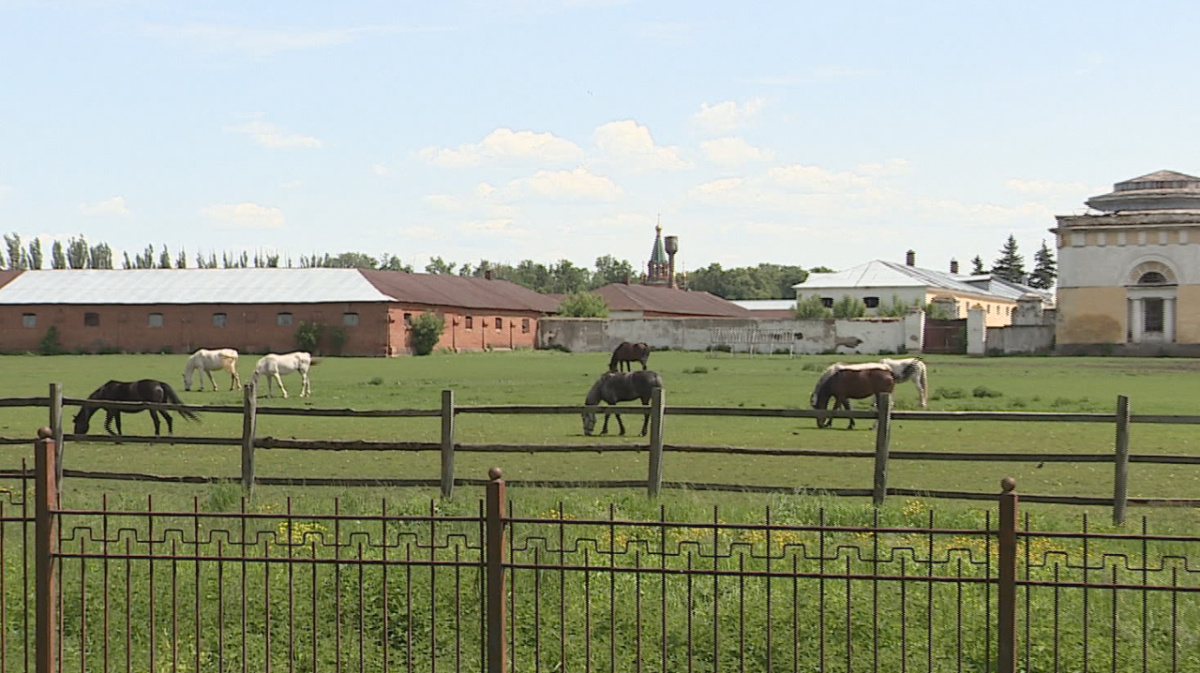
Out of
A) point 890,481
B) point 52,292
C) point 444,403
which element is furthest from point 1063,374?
point 52,292

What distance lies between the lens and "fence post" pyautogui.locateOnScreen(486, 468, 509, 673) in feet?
19.4

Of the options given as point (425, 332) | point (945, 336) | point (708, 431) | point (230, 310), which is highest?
point (230, 310)

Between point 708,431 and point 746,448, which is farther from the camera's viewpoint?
point 708,431

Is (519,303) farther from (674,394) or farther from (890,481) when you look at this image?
(890,481)

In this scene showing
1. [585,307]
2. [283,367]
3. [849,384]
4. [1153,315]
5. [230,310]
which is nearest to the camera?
[849,384]

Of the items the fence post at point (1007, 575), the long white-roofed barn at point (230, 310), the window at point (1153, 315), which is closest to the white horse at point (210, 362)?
the long white-roofed barn at point (230, 310)

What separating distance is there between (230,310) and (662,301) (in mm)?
35654

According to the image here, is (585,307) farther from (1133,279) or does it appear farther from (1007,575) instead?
(1007,575)

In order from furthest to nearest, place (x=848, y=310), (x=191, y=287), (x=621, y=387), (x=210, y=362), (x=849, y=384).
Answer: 1. (x=848, y=310)
2. (x=191, y=287)
3. (x=210, y=362)
4. (x=849, y=384)
5. (x=621, y=387)

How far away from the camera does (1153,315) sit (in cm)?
5975

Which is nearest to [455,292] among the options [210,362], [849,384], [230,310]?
[230,310]

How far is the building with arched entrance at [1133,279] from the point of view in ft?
193

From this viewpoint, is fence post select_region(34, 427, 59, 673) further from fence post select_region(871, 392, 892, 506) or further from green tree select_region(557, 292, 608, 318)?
green tree select_region(557, 292, 608, 318)

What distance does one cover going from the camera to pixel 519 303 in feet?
A: 259
